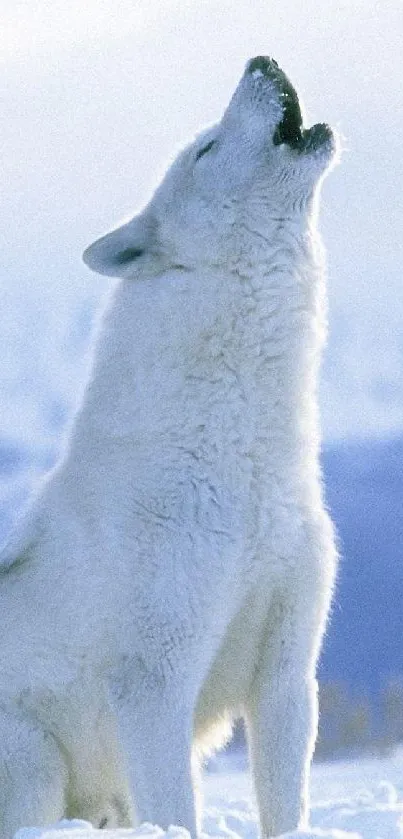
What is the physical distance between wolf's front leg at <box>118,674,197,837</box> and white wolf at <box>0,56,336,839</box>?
0.01 meters

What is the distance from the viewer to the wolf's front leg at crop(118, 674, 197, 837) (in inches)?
235

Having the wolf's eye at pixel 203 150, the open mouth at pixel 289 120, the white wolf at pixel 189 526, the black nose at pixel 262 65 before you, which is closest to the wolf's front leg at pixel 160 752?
the white wolf at pixel 189 526

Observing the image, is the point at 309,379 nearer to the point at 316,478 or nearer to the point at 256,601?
the point at 316,478

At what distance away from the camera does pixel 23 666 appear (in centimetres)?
649

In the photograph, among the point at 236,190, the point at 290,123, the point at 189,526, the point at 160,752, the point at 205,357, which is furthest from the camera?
the point at 290,123

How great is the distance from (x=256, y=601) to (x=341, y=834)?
123 centimetres

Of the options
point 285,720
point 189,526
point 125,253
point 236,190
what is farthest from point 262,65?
point 285,720

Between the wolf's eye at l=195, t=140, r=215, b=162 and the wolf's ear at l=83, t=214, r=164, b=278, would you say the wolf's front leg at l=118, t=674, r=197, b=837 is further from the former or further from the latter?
the wolf's eye at l=195, t=140, r=215, b=162

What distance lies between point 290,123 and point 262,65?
343 mm

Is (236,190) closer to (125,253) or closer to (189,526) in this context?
(125,253)

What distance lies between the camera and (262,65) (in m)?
6.89

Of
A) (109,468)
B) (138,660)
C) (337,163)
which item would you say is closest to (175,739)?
(138,660)

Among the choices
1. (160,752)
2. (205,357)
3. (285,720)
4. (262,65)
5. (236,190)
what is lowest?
(160,752)

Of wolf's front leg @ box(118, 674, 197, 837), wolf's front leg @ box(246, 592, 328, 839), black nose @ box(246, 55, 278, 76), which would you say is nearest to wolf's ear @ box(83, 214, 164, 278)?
black nose @ box(246, 55, 278, 76)
